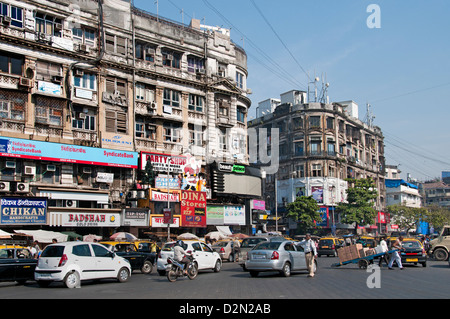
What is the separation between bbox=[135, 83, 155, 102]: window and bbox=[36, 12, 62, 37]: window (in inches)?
310

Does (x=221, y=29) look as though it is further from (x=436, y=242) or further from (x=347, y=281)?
(x=347, y=281)

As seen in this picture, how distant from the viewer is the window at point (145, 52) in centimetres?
4109

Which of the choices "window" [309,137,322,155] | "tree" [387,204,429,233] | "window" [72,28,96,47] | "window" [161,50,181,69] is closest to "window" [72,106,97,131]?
"window" [72,28,96,47]

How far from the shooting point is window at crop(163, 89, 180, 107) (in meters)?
42.4

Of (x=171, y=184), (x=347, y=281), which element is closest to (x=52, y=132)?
(x=171, y=184)

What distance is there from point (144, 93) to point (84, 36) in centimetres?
685

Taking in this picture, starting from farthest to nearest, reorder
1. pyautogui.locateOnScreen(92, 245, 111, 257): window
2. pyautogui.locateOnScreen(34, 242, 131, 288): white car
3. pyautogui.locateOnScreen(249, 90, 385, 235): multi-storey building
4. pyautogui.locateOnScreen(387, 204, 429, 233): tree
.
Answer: pyautogui.locateOnScreen(387, 204, 429, 233): tree < pyautogui.locateOnScreen(249, 90, 385, 235): multi-storey building < pyautogui.locateOnScreen(92, 245, 111, 257): window < pyautogui.locateOnScreen(34, 242, 131, 288): white car

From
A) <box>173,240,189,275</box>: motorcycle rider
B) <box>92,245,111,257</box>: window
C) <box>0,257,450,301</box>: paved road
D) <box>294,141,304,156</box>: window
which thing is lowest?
<box>0,257,450,301</box>: paved road

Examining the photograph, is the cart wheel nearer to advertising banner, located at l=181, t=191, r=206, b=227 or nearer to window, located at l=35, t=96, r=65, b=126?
advertising banner, located at l=181, t=191, r=206, b=227

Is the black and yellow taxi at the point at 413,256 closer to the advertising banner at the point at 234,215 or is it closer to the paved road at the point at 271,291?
the paved road at the point at 271,291

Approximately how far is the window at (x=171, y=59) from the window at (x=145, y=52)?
4.27 ft

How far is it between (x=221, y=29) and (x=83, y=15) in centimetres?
2024

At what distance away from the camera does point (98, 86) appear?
37469mm
